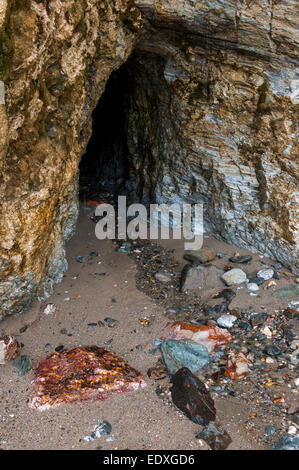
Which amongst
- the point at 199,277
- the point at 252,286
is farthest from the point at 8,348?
the point at 252,286

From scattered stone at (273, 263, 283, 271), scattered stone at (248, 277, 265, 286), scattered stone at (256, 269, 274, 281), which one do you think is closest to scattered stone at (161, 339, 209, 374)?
scattered stone at (248, 277, 265, 286)

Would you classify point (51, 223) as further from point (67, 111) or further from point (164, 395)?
point (164, 395)

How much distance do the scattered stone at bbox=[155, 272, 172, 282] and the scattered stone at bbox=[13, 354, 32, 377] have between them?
175 centimetres

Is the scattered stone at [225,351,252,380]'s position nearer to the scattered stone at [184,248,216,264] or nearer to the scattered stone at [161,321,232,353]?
the scattered stone at [161,321,232,353]

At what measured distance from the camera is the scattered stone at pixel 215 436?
3.06 meters

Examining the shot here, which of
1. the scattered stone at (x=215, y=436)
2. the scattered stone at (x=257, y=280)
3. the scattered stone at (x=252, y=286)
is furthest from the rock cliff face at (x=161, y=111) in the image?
the scattered stone at (x=215, y=436)

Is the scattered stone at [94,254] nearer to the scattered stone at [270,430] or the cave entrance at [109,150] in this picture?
the cave entrance at [109,150]

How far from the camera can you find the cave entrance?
679 centimetres

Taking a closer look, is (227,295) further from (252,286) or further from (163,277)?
(163,277)

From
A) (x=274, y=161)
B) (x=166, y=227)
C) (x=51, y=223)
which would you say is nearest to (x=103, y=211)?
(x=166, y=227)

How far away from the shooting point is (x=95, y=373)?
3580 millimetres

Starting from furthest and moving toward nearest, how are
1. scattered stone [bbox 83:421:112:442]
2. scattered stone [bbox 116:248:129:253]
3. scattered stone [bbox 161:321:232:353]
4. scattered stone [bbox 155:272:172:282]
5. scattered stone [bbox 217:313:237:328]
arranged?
scattered stone [bbox 116:248:129:253], scattered stone [bbox 155:272:172:282], scattered stone [bbox 217:313:237:328], scattered stone [bbox 161:321:232:353], scattered stone [bbox 83:421:112:442]

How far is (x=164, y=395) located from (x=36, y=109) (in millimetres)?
2494

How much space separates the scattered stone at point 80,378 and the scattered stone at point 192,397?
0.30m
